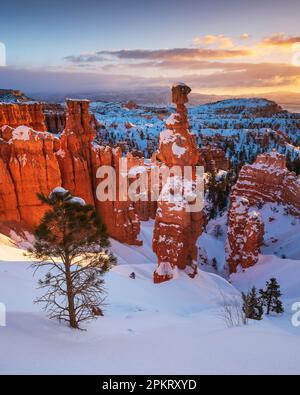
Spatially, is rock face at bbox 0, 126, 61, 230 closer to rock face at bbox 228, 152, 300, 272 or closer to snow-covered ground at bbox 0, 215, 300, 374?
snow-covered ground at bbox 0, 215, 300, 374

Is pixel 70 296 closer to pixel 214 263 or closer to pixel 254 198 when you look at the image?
pixel 214 263

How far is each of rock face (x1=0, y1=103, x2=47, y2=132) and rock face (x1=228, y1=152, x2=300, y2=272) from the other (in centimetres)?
2370

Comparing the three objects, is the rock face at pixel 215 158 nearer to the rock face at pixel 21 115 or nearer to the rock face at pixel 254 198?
the rock face at pixel 254 198

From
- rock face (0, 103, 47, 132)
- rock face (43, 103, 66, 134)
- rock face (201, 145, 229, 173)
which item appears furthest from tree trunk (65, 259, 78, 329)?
rock face (201, 145, 229, 173)

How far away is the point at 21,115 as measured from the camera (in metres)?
36.8

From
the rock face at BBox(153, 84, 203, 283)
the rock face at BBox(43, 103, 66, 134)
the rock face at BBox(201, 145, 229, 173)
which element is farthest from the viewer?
the rock face at BBox(201, 145, 229, 173)

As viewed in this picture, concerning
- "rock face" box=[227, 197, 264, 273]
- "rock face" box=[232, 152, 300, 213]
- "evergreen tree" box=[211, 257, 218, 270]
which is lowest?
"evergreen tree" box=[211, 257, 218, 270]

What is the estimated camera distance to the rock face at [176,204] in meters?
22.7

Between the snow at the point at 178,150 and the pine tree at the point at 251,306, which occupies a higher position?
the snow at the point at 178,150

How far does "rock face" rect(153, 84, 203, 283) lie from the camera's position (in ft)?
74.3

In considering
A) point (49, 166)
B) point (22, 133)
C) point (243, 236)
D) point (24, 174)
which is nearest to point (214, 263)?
point (243, 236)

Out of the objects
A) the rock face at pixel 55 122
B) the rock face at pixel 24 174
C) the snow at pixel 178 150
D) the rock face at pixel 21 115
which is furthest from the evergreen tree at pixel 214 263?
the rock face at pixel 55 122
